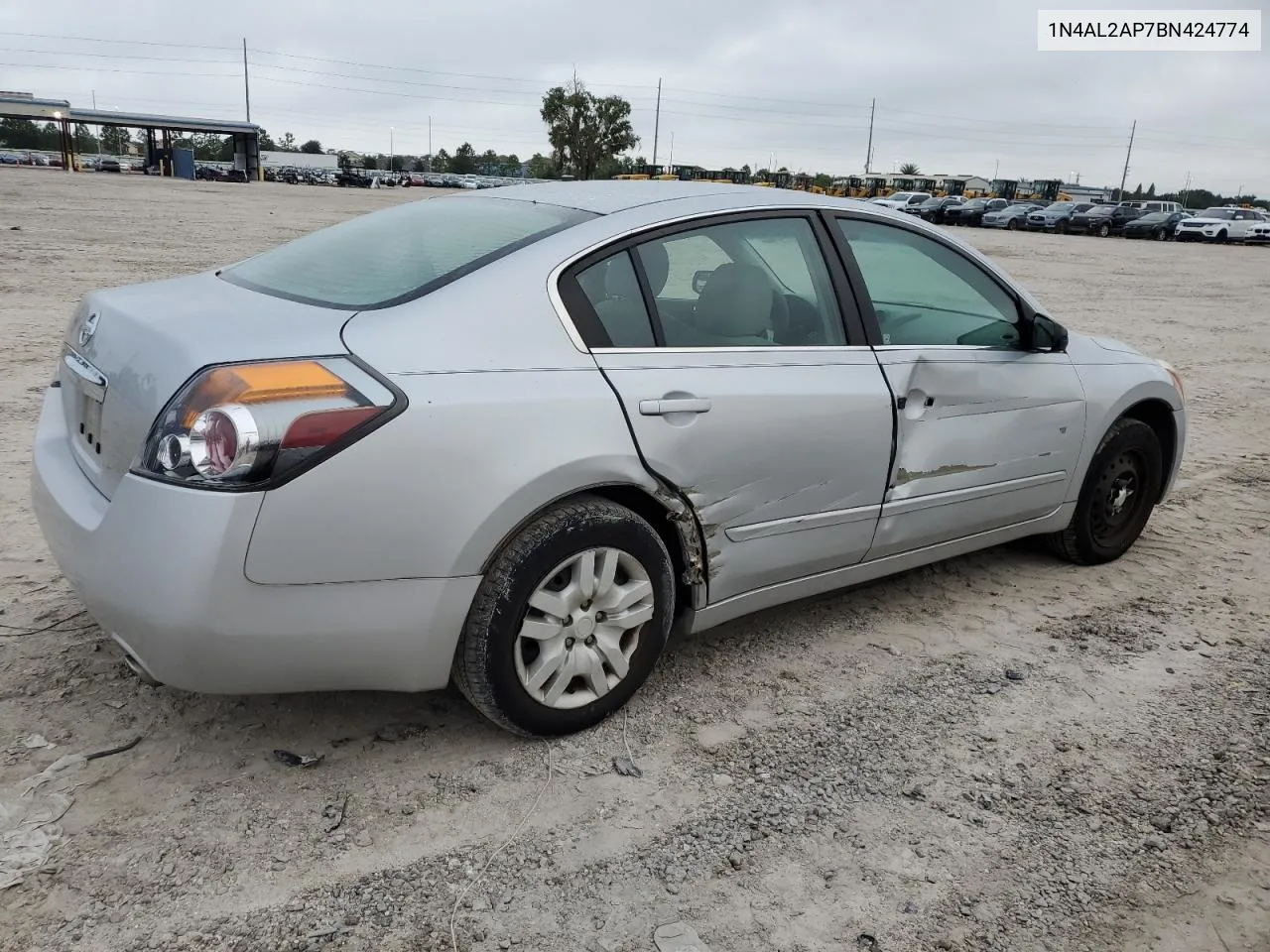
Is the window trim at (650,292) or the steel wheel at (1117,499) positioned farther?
the steel wheel at (1117,499)

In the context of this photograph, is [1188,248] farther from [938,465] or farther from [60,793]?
[60,793]

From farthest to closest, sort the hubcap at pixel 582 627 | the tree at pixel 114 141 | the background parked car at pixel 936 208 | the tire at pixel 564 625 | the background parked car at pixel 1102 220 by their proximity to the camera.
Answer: the tree at pixel 114 141 → the background parked car at pixel 936 208 → the background parked car at pixel 1102 220 → the hubcap at pixel 582 627 → the tire at pixel 564 625

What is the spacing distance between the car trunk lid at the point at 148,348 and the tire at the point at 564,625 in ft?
2.35

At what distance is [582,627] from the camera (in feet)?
9.09

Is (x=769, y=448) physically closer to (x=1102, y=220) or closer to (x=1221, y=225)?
(x=1221, y=225)

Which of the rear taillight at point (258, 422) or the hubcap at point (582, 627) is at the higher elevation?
the rear taillight at point (258, 422)

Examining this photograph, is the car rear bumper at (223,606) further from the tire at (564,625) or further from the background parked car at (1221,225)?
the background parked car at (1221,225)

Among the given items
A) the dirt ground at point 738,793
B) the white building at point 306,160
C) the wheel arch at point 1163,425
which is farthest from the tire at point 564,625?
the white building at point 306,160

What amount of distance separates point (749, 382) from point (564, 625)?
91 centimetres

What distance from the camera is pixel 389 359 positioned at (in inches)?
94.9

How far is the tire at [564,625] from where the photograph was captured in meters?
2.58

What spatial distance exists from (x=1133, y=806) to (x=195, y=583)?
246 cm

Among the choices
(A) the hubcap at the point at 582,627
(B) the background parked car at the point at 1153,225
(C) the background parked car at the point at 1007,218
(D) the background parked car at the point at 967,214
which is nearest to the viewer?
(A) the hubcap at the point at 582,627

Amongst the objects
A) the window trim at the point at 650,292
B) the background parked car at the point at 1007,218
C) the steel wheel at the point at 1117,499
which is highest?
the background parked car at the point at 1007,218
